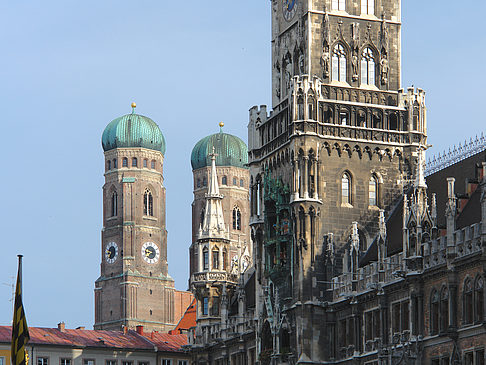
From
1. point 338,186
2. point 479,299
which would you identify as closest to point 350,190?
point 338,186

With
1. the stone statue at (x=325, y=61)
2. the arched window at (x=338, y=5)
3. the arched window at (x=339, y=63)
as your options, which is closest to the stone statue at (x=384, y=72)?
the arched window at (x=339, y=63)

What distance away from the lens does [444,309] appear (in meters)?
78.1

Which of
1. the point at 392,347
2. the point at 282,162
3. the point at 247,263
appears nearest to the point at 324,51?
the point at 282,162

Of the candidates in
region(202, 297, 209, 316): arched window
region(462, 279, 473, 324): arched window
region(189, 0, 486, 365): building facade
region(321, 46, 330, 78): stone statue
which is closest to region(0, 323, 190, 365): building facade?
region(202, 297, 209, 316): arched window

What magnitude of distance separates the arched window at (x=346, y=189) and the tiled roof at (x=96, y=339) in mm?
44897

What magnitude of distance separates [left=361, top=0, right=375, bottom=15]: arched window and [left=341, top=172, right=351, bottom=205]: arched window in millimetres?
12235

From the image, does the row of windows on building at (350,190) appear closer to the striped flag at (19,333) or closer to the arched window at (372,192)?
the arched window at (372,192)

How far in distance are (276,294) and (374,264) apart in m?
11.3

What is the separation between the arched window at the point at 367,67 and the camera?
96375 millimetres

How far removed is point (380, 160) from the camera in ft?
311

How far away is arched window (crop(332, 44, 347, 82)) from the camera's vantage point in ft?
314

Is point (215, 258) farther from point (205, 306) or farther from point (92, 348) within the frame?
point (92, 348)

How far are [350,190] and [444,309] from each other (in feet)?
59.0

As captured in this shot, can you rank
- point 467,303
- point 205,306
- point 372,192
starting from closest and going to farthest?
point 467,303 → point 372,192 → point 205,306
